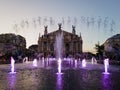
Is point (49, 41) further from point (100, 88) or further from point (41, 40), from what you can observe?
point (100, 88)

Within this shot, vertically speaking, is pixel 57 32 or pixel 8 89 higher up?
pixel 57 32

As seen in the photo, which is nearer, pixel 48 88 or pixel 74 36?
pixel 48 88

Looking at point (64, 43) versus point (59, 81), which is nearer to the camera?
point (59, 81)

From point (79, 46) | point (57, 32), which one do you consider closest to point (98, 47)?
point (79, 46)

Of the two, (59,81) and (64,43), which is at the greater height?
(64,43)

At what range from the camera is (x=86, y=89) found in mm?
16594

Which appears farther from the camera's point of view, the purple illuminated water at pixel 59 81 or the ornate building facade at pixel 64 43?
the ornate building facade at pixel 64 43

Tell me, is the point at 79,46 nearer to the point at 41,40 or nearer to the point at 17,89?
the point at 41,40

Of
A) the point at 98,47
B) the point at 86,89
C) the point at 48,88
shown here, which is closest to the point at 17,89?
the point at 48,88

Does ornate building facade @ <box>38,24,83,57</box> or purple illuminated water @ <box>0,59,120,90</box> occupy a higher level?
ornate building facade @ <box>38,24,83,57</box>

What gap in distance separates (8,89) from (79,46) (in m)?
174

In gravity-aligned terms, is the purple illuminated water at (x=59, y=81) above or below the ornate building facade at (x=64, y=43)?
below

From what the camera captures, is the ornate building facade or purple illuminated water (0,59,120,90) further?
the ornate building facade

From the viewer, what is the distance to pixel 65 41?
191625mm
